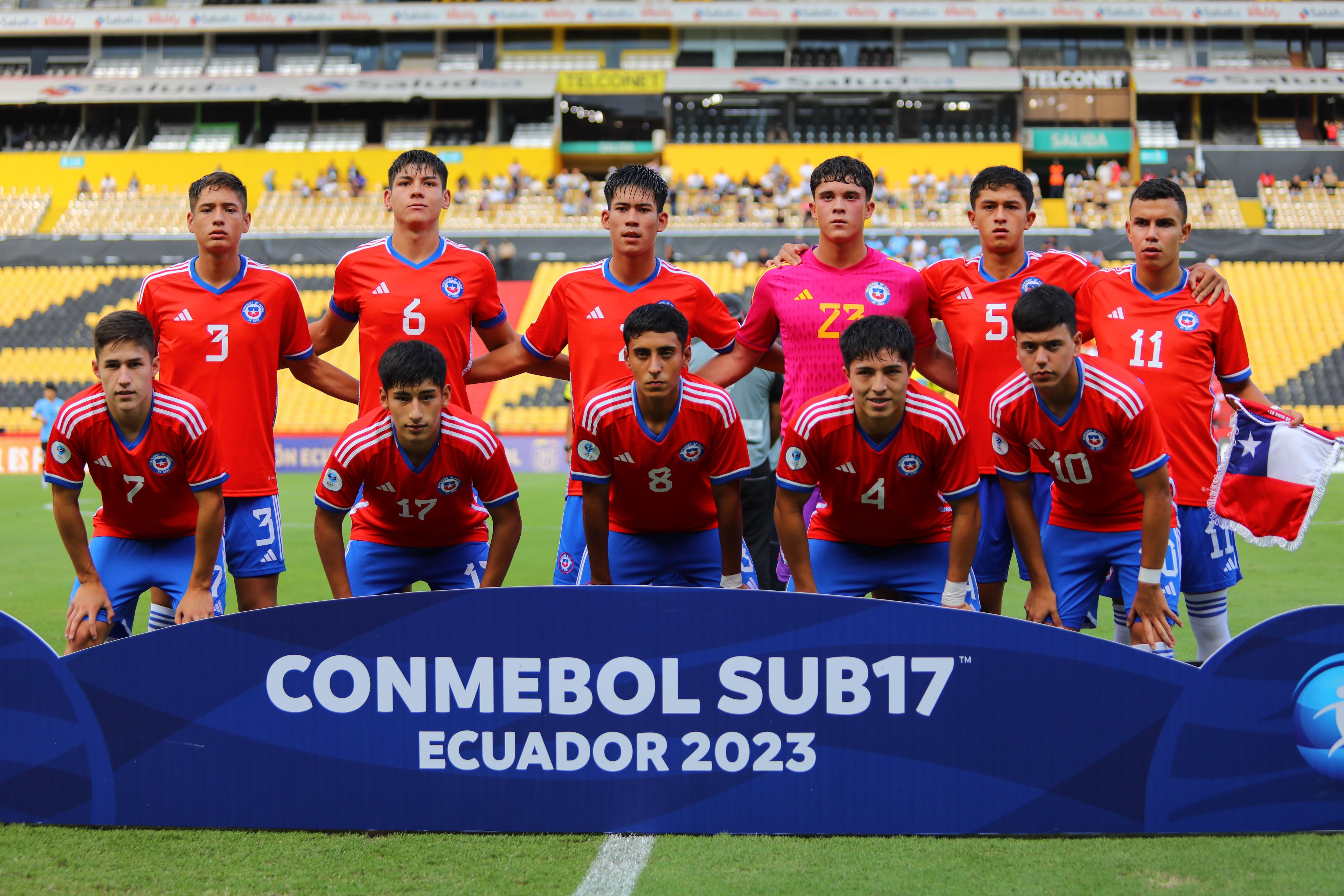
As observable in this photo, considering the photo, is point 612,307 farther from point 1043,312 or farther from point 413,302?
point 1043,312

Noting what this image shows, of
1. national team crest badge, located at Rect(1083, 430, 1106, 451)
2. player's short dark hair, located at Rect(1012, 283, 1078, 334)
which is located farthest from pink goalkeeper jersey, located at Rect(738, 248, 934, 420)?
national team crest badge, located at Rect(1083, 430, 1106, 451)

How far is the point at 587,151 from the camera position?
37.5m

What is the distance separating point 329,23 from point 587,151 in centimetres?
997

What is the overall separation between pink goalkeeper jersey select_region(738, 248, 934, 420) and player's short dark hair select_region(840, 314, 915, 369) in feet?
1.96

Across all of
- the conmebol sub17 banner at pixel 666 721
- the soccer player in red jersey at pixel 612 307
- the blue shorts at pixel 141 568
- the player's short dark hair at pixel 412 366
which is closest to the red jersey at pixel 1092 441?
the conmebol sub17 banner at pixel 666 721

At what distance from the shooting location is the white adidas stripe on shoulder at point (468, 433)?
13.8 feet

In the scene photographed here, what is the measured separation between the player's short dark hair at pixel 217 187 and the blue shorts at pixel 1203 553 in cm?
400

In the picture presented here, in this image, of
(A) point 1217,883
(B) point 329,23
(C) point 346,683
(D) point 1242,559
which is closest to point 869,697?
(A) point 1217,883

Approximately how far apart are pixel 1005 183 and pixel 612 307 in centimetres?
175

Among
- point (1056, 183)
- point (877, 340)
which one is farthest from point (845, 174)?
point (1056, 183)

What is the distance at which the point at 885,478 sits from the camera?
414cm

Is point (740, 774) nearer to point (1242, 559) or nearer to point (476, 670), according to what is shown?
point (476, 670)

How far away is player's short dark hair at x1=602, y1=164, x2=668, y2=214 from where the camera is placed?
15.6 feet

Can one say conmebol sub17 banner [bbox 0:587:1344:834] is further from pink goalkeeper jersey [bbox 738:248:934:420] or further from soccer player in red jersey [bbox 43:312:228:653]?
pink goalkeeper jersey [bbox 738:248:934:420]
